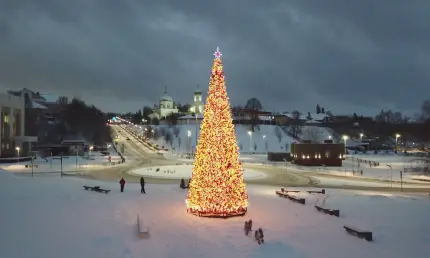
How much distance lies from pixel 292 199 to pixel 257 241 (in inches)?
471

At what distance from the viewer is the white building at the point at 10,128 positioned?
75.6m

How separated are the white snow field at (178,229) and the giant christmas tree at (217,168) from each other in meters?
0.78

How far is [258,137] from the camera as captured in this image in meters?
139

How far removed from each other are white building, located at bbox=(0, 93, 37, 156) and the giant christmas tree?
61675mm

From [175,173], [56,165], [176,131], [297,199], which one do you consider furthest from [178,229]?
[176,131]

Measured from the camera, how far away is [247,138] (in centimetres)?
13750

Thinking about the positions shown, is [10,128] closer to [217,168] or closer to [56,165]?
[56,165]

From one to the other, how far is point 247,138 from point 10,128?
78600 mm

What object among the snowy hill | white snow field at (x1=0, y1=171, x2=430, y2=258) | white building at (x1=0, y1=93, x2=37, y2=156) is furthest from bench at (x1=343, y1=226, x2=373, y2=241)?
the snowy hill

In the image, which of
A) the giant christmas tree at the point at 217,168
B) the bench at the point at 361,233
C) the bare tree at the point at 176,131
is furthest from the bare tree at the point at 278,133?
the bench at the point at 361,233

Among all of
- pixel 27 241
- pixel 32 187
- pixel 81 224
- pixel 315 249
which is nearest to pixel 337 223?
pixel 315 249

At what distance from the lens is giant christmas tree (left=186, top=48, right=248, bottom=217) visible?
20.4 metres

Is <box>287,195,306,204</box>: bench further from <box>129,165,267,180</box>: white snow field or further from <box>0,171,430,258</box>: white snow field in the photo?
<box>129,165,267,180</box>: white snow field

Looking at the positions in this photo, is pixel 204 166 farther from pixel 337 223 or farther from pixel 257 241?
pixel 337 223
